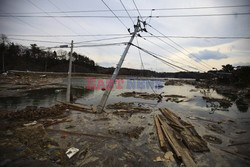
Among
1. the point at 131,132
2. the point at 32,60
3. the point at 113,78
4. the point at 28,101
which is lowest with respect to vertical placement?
the point at 131,132

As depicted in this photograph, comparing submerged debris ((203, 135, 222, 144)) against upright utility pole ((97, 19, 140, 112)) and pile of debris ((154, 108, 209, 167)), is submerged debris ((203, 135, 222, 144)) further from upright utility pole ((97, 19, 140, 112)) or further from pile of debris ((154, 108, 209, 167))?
upright utility pole ((97, 19, 140, 112))

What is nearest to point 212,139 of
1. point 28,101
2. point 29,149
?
point 29,149

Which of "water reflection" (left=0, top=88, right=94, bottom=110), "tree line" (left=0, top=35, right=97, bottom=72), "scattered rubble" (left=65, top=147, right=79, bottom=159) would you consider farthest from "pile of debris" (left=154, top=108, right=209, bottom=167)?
"tree line" (left=0, top=35, right=97, bottom=72)

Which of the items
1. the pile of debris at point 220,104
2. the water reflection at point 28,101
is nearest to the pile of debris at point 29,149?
the water reflection at point 28,101

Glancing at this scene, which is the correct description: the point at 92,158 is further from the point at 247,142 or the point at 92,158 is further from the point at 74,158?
the point at 247,142

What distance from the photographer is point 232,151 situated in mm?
6270

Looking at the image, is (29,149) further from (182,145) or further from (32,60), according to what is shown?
(32,60)

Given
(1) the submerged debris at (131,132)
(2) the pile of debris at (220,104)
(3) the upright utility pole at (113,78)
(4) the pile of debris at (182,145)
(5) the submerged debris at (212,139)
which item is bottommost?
(5) the submerged debris at (212,139)

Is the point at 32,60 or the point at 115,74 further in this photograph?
the point at 32,60

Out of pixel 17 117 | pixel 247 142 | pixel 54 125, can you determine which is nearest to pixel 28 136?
pixel 54 125

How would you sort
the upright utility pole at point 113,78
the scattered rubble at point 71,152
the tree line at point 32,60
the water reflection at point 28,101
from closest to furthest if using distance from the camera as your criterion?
the scattered rubble at point 71,152 → the upright utility pole at point 113,78 → the water reflection at point 28,101 → the tree line at point 32,60

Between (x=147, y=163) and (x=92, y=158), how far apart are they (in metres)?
Answer: 2.41

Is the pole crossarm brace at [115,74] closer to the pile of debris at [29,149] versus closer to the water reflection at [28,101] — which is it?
the pile of debris at [29,149]

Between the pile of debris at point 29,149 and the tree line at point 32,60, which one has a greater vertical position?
the tree line at point 32,60
